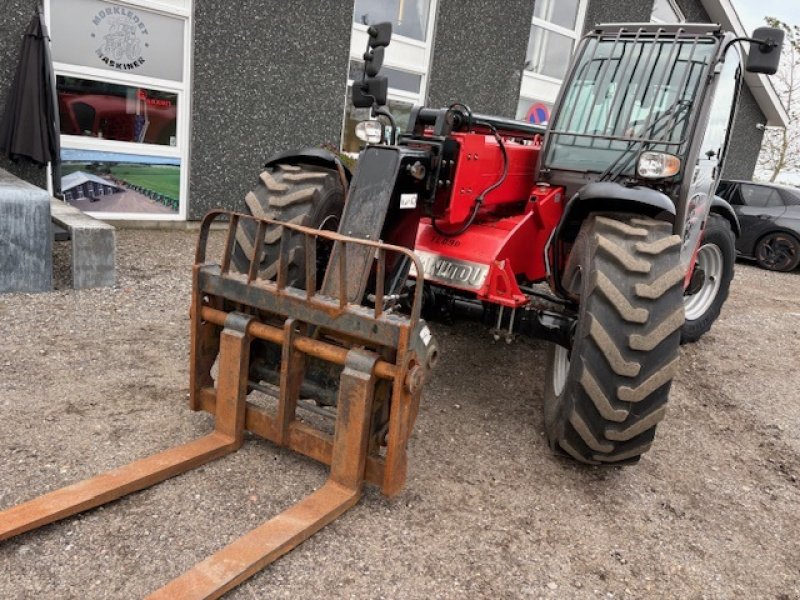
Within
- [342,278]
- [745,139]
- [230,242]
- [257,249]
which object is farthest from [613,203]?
[745,139]

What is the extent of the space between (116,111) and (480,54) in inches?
252

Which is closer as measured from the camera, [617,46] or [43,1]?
[617,46]

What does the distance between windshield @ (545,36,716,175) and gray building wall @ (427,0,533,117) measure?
6956mm

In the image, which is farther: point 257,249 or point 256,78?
point 256,78

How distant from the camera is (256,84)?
894 cm

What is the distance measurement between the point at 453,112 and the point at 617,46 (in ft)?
4.42

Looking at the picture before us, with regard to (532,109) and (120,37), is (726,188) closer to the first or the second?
(532,109)

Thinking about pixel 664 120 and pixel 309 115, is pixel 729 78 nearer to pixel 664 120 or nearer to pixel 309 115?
pixel 664 120

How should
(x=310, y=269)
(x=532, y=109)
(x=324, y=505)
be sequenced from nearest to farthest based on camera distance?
(x=324, y=505), (x=310, y=269), (x=532, y=109)

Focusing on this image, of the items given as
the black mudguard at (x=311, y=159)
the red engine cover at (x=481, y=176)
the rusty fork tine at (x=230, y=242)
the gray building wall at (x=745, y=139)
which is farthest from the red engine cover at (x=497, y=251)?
Answer: the gray building wall at (x=745, y=139)

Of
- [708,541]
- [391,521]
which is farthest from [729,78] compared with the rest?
[391,521]

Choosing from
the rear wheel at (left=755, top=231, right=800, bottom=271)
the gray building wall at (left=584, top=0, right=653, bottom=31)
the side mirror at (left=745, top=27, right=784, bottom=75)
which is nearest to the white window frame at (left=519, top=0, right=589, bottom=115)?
the gray building wall at (left=584, top=0, right=653, bottom=31)

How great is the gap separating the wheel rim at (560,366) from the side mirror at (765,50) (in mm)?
1959

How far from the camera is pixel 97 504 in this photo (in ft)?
8.87
